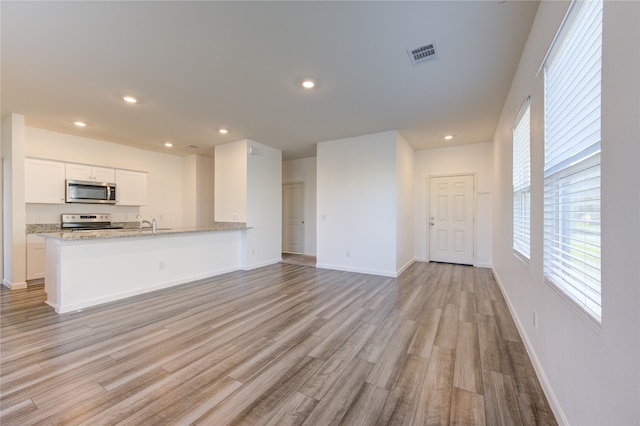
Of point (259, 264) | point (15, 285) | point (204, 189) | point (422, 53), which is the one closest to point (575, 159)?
point (422, 53)

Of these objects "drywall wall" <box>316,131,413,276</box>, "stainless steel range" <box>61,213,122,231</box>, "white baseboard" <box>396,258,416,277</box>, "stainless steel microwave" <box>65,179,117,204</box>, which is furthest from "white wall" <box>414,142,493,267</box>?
"stainless steel range" <box>61,213,122,231</box>

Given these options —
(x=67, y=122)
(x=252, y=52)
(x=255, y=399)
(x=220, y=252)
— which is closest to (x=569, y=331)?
(x=255, y=399)

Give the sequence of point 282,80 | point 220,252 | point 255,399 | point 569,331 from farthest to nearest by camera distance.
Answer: point 220,252 → point 282,80 → point 255,399 → point 569,331

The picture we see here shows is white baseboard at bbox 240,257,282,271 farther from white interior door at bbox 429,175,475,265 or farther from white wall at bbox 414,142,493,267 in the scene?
white interior door at bbox 429,175,475,265

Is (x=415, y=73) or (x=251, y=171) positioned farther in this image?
(x=251, y=171)

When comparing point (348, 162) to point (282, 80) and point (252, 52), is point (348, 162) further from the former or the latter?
point (252, 52)

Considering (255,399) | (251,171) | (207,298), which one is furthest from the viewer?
(251,171)

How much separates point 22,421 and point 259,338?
58.1 inches

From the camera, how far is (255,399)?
1630mm

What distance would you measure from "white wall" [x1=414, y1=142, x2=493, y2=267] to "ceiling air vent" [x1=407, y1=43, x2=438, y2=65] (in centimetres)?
380

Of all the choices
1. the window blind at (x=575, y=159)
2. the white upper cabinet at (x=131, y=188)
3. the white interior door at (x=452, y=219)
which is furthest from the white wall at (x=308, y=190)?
the window blind at (x=575, y=159)

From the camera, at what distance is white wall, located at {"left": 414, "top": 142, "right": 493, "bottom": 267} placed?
5.41m

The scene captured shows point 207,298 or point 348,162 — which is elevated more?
point 348,162

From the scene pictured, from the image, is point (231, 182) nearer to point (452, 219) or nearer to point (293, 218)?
point (293, 218)
